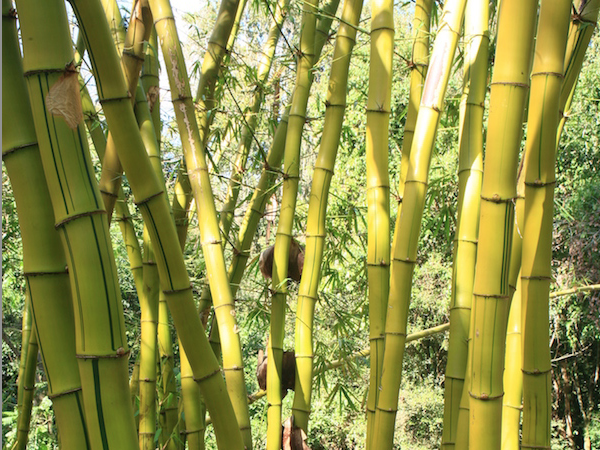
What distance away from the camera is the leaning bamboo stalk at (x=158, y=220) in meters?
0.68

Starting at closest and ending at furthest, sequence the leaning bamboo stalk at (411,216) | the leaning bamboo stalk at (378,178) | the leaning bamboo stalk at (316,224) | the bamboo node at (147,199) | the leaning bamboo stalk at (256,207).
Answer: the bamboo node at (147,199), the leaning bamboo stalk at (411,216), the leaning bamboo stalk at (378,178), the leaning bamboo stalk at (316,224), the leaning bamboo stalk at (256,207)

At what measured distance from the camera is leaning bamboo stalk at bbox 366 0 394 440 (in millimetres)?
1315

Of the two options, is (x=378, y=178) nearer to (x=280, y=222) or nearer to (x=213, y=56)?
(x=280, y=222)

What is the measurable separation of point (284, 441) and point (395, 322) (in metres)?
0.45

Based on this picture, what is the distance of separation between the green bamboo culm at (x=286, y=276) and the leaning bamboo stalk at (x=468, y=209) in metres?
0.36

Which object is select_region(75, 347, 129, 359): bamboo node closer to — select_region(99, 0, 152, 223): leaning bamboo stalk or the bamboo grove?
the bamboo grove

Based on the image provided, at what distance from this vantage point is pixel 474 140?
1.30 metres

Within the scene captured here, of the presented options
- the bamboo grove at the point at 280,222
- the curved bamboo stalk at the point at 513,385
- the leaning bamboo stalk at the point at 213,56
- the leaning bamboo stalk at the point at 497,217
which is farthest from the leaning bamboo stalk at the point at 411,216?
the leaning bamboo stalk at the point at 213,56

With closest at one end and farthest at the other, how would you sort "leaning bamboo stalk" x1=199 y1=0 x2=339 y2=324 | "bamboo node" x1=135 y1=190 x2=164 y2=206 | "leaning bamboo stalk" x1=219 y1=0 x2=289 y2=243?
"bamboo node" x1=135 y1=190 x2=164 y2=206 < "leaning bamboo stalk" x1=199 y1=0 x2=339 y2=324 < "leaning bamboo stalk" x1=219 y1=0 x2=289 y2=243

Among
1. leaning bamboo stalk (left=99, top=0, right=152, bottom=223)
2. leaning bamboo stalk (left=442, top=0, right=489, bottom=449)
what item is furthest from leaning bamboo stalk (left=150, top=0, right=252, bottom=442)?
leaning bamboo stalk (left=442, top=0, right=489, bottom=449)

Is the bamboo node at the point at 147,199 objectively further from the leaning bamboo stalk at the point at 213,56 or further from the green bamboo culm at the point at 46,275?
the leaning bamboo stalk at the point at 213,56

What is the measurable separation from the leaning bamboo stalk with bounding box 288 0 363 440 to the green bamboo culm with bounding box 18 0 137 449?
2.77 ft

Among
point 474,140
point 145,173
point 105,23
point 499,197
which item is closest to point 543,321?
point 499,197

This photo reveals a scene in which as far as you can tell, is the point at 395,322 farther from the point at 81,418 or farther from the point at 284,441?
the point at 81,418
